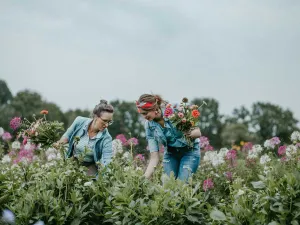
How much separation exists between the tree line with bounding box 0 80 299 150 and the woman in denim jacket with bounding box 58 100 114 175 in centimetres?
3679

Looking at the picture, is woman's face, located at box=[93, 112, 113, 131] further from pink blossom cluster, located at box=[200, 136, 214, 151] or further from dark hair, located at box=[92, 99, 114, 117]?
pink blossom cluster, located at box=[200, 136, 214, 151]

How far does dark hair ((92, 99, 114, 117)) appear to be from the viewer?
540 cm

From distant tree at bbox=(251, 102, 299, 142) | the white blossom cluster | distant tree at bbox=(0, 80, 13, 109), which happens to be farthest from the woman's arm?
distant tree at bbox=(0, 80, 13, 109)

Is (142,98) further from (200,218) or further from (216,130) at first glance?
(216,130)

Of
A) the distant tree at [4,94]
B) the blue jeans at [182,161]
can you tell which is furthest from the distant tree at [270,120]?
the blue jeans at [182,161]

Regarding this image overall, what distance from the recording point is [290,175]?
309 cm

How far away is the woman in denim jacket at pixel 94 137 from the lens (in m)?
5.43

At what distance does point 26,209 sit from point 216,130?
5572 centimetres

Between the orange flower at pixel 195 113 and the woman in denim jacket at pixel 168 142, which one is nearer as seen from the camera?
the orange flower at pixel 195 113

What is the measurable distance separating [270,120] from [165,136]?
49109 mm

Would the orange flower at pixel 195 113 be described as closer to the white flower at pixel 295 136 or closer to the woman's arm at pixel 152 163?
the woman's arm at pixel 152 163

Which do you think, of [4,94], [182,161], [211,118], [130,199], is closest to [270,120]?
[211,118]

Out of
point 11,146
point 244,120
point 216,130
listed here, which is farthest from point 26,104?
point 11,146

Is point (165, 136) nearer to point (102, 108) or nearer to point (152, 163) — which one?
point (152, 163)
